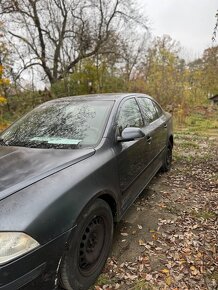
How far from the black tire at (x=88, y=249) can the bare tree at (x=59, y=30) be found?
53.6ft

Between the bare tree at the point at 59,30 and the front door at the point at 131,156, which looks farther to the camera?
the bare tree at the point at 59,30

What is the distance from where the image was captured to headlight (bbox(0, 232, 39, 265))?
58.0 inches

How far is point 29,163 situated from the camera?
2156 mm

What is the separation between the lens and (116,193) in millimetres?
2555

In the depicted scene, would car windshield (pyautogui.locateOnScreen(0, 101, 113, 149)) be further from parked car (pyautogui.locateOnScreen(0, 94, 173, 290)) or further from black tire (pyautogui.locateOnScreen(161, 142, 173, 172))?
black tire (pyautogui.locateOnScreen(161, 142, 173, 172))

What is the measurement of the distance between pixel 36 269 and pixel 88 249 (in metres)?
0.65

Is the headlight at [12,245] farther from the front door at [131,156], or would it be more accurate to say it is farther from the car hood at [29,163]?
the front door at [131,156]

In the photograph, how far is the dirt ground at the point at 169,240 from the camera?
7.77ft

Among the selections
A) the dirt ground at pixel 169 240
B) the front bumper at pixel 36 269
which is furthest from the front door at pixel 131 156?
the front bumper at pixel 36 269

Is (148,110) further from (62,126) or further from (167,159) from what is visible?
(62,126)

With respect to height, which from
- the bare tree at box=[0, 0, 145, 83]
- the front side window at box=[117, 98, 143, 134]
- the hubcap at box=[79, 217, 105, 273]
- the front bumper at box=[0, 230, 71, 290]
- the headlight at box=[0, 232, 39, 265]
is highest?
the bare tree at box=[0, 0, 145, 83]

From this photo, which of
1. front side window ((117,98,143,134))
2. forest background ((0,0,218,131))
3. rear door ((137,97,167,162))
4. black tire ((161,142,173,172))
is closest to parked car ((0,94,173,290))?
front side window ((117,98,143,134))

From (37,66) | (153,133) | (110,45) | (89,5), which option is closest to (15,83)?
(37,66)

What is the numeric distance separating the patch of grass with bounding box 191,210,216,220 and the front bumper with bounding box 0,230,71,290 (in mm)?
2282
